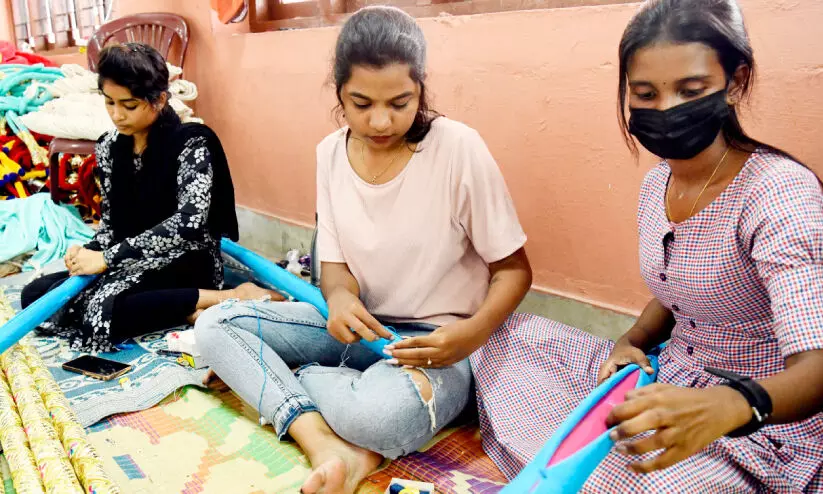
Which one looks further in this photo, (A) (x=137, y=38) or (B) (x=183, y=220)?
(A) (x=137, y=38)

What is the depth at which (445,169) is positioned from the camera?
4.78 feet

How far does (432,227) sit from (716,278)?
2.03 feet

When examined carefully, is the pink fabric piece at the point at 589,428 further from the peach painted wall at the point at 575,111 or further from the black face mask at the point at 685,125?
the peach painted wall at the point at 575,111

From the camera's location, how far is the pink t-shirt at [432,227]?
56.9 inches

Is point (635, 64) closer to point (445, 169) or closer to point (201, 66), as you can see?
point (445, 169)

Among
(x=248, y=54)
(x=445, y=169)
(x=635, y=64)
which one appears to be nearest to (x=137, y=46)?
(x=248, y=54)

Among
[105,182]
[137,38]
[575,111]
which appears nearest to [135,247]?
[105,182]

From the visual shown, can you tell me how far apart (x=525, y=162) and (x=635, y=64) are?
835mm

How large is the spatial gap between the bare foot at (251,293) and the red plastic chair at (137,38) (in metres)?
1.28

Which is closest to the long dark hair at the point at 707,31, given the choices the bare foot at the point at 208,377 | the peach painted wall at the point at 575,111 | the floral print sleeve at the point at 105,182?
the peach painted wall at the point at 575,111

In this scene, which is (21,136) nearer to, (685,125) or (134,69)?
(134,69)

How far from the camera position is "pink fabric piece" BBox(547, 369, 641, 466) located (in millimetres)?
980

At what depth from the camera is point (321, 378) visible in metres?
1.49

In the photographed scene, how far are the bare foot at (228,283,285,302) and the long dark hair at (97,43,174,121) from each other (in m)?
0.71
